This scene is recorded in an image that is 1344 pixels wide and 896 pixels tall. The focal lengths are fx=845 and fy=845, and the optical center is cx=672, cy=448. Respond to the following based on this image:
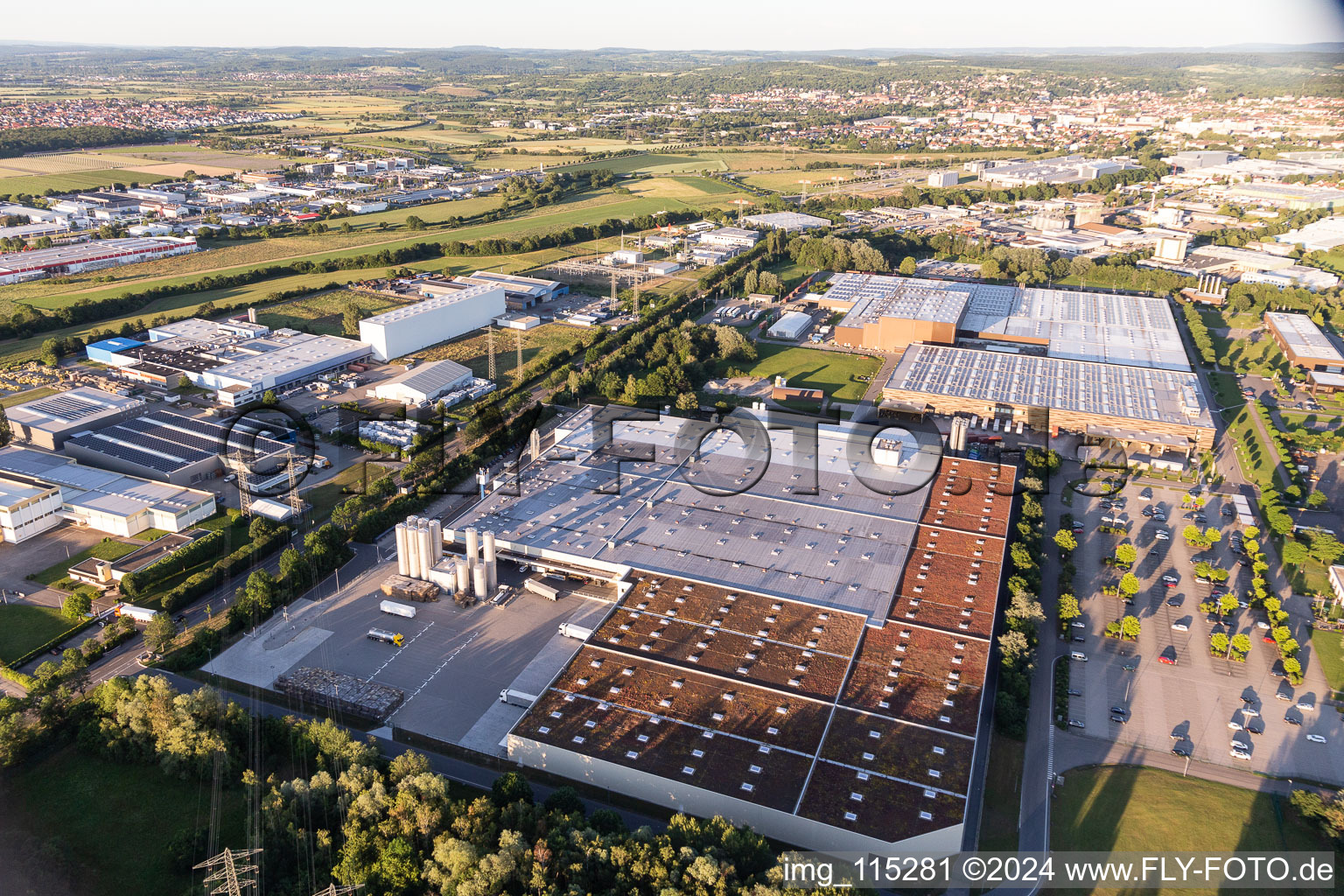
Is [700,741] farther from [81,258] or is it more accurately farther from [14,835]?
[81,258]

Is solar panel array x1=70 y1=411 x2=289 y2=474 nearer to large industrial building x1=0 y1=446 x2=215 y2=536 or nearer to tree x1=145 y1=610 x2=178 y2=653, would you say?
large industrial building x1=0 y1=446 x2=215 y2=536

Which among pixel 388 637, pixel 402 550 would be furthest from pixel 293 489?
pixel 388 637

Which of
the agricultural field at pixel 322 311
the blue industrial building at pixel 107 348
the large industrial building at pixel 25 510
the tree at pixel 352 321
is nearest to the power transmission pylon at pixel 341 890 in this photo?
the large industrial building at pixel 25 510

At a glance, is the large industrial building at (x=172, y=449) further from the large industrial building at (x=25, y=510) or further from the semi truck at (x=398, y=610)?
the semi truck at (x=398, y=610)

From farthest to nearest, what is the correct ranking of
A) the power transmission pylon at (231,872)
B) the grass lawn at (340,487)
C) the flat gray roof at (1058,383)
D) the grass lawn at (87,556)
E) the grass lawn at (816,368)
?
1. the grass lawn at (816,368)
2. the flat gray roof at (1058,383)
3. the grass lawn at (340,487)
4. the grass lawn at (87,556)
5. the power transmission pylon at (231,872)

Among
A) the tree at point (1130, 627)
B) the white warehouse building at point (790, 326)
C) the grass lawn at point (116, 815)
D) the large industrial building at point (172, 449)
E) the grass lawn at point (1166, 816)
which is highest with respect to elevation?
the white warehouse building at point (790, 326)

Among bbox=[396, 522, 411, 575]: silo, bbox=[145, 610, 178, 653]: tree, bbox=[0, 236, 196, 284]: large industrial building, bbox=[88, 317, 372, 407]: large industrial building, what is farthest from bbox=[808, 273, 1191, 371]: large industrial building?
bbox=[0, 236, 196, 284]: large industrial building

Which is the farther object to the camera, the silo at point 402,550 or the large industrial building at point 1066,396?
the large industrial building at point 1066,396
